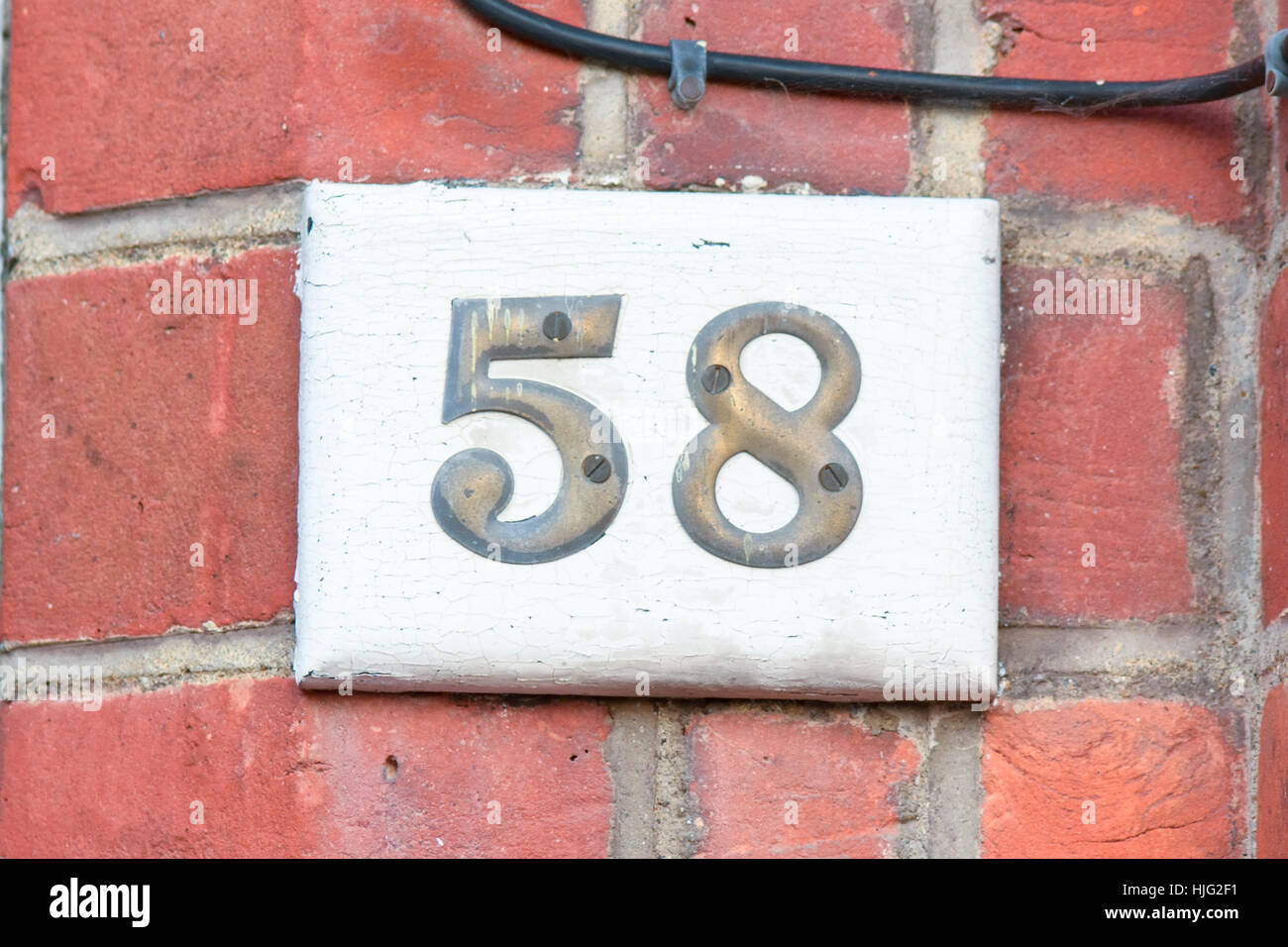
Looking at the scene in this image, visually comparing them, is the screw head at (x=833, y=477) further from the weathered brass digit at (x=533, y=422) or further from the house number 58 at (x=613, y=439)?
the weathered brass digit at (x=533, y=422)

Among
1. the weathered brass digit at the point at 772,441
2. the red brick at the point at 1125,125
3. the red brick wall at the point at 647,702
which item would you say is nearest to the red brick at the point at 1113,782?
the red brick wall at the point at 647,702

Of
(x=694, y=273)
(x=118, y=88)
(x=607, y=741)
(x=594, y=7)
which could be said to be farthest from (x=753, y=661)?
(x=118, y=88)

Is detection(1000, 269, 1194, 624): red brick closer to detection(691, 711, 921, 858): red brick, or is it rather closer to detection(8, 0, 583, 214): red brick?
detection(691, 711, 921, 858): red brick

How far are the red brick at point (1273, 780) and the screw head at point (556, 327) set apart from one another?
399 mm

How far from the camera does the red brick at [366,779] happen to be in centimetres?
86

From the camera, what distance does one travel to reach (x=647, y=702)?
88 cm

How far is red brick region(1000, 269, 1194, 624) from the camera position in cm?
90

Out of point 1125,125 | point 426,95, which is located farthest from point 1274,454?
point 426,95

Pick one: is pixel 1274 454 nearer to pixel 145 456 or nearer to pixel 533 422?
pixel 533 422

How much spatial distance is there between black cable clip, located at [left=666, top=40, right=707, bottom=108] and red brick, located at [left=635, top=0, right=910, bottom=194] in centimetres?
1

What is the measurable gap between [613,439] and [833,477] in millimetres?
113

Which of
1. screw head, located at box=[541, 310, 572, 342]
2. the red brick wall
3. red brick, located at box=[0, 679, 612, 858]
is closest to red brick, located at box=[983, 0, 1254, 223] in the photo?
the red brick wall

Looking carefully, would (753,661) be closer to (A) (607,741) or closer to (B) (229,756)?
(A) (607,741)

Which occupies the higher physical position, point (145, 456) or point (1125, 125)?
point (1125, 125)
